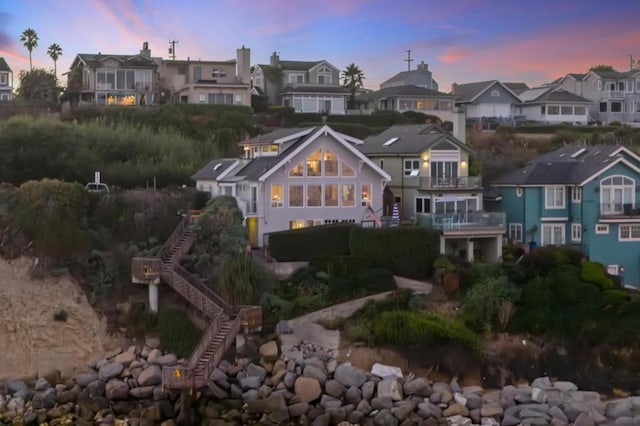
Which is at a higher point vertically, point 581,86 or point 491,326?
point 581,86

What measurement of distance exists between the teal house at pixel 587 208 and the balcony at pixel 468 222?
258cm

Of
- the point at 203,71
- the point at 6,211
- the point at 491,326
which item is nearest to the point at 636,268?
the point at 491,326

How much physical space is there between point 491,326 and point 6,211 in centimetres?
1851

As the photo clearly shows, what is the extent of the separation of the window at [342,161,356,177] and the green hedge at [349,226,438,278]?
362cm

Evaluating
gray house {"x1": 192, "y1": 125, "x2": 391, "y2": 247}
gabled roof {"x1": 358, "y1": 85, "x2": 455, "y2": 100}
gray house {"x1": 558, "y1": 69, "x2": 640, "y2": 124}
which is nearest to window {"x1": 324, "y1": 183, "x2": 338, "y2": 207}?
gray house {"x1": 192, "y1": 125, "x2": 391, "y2": 247}

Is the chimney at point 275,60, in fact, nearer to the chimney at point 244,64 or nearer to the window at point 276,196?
the chimney at point 244,64

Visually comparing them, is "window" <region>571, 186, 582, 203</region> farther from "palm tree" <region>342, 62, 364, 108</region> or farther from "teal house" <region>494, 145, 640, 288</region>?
"palm tree" <region>342, 62, 364, 108</region>

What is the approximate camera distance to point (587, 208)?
129 ft

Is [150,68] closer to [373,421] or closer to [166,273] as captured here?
[166,273]

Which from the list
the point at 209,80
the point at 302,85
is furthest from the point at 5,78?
the point at 302,85

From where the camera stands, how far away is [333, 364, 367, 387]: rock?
28703 mm

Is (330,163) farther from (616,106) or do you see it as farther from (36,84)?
(616,106)

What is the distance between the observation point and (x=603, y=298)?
33750 millimetres

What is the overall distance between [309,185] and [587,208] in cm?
1163
